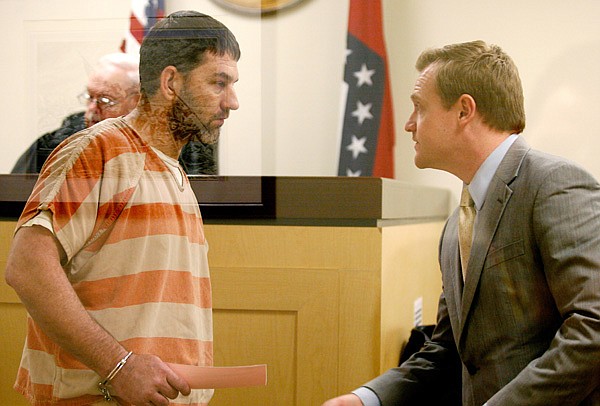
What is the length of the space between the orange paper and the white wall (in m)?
0.28

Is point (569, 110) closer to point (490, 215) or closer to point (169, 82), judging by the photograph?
point (490, 215)

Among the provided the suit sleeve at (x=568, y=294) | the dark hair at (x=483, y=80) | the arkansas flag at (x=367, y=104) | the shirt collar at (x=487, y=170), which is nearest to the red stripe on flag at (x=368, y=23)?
the arkansas flag at (x=367, y=104)

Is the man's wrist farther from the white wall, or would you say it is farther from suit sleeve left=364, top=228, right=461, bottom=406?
the white wall

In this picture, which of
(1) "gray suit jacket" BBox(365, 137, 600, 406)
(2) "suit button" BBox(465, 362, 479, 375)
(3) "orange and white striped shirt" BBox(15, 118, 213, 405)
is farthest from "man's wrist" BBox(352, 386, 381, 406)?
(3) "orange and white striped shirt" BBox(15, 118, 213, 405)

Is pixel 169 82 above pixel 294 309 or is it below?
above

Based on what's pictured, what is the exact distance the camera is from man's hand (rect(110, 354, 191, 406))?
95 cm

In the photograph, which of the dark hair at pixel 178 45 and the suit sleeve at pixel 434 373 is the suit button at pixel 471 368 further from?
the dark hair at pixel 178 45

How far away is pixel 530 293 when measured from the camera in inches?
44.3

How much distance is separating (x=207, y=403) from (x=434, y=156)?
1.71 ft

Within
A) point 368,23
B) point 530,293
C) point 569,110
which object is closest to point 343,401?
point 530,293

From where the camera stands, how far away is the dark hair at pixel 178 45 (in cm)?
100

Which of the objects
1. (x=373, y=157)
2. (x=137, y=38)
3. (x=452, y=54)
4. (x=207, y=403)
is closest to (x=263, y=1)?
(x=137, y=38)

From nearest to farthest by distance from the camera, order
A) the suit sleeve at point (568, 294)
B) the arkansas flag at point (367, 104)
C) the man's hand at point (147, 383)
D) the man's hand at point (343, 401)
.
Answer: the man's hand at point (147, 383) < the suit sleeve at point (568, 294) < the man's hand at point (343, 401) < the arkansas flag at point (367, 104)

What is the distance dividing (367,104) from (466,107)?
0.88 m
